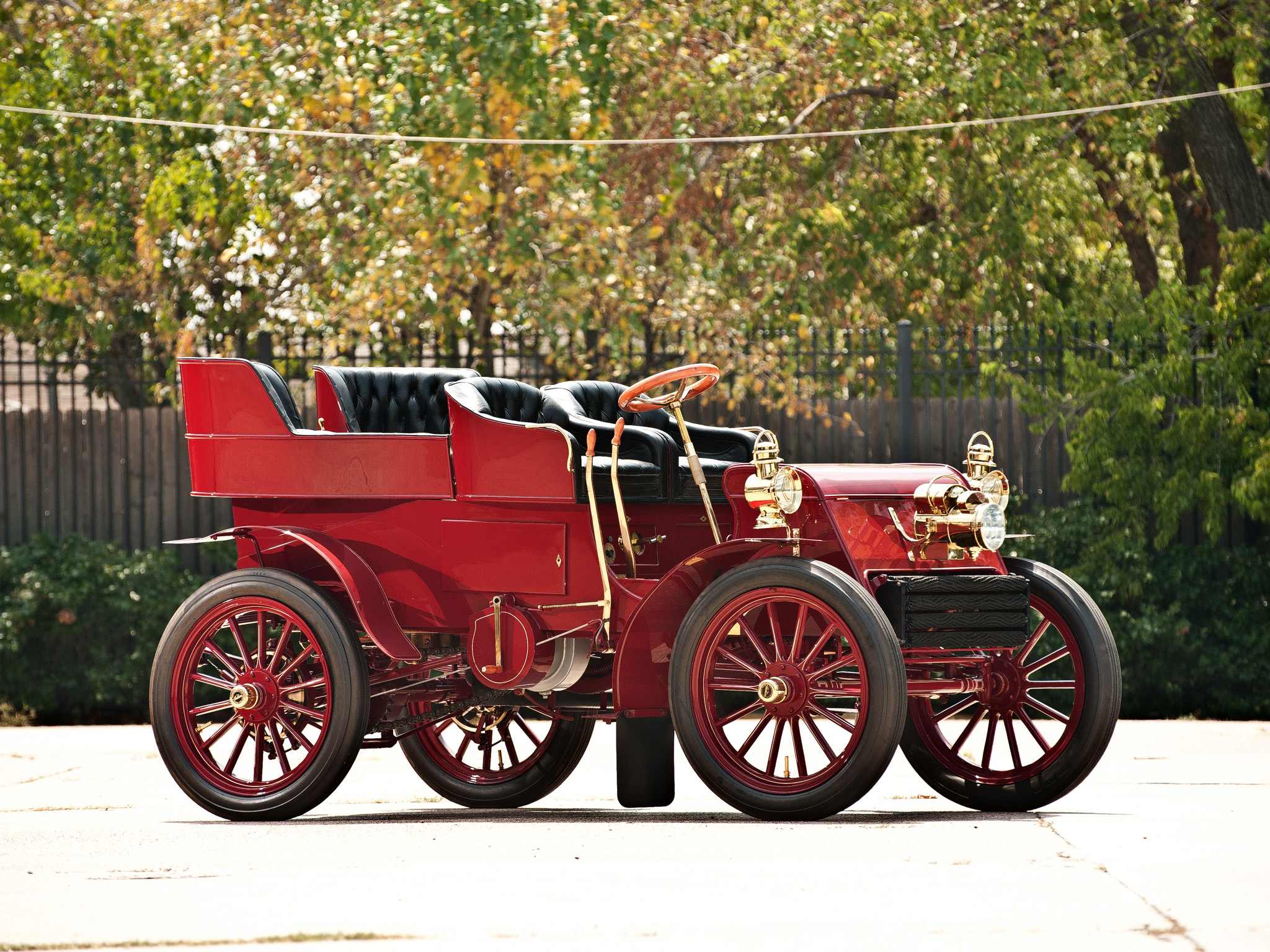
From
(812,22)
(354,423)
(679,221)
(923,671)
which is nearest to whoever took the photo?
(923,671)

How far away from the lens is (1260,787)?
832cm

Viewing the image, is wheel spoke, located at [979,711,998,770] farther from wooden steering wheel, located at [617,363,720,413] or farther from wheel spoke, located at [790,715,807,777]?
wooden steering wheel, located at [617,363,720,413]

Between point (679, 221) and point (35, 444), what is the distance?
6692 millimetres

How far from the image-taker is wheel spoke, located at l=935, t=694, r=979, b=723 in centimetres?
720

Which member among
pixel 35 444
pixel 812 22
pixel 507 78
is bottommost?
pixel 35 444

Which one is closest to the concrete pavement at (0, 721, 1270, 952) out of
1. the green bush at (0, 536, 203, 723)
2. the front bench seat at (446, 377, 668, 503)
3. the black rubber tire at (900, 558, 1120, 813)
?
the black rubber tire at (900, 558, 1120, 813)

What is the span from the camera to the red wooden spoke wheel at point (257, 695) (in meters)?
7.27

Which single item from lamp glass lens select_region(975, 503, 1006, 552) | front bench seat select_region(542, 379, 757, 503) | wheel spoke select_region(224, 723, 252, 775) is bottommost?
wheel spoke select_region(224, 723, 252, 775)

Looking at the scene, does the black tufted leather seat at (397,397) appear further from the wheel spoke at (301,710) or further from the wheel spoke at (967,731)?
the wheel spoke at (967,731)

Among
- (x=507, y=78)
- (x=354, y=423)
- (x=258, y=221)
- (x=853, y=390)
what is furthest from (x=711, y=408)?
(x=354, y=423)

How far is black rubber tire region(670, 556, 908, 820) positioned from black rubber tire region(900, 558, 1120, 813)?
0.92 metres

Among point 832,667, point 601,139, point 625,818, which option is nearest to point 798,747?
point 832,667

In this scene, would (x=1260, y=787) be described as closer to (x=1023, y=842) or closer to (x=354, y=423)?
(x=1023, y=842)

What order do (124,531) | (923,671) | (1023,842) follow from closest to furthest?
(1023,842) < (923,671) < (124,531)
